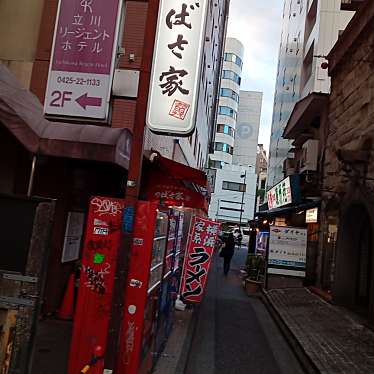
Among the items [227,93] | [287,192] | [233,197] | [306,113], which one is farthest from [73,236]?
[227,93]

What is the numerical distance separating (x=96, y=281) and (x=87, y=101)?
2994 mm

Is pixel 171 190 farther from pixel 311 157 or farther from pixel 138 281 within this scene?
pixel 311 157

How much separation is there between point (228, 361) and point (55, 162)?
5.48 meters

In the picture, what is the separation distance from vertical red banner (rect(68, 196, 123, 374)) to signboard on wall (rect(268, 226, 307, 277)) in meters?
11.8

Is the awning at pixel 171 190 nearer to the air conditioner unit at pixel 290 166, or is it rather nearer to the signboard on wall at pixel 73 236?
the signboard on wall at pixel 73 236

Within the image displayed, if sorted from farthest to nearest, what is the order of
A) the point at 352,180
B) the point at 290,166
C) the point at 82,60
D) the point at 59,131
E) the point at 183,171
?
1. the point at 290,166
2. the point at 352,180
3. the point at 183,171
4. the point at 59,131
5. the point at 82,60

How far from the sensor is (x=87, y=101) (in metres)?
7.06

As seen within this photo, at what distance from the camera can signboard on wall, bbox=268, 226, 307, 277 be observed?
16.6 m

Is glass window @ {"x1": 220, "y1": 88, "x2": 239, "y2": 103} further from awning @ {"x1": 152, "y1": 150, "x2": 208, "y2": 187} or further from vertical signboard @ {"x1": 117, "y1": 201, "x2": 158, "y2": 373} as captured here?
vertical signboard @ {"x1": 117, "y1": 201, "x2": 158, "y2": 373}

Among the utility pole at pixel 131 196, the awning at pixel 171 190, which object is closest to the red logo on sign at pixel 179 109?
the utility pole at pixel 131 196

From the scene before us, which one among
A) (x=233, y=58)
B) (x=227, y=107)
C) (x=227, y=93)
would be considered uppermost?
(x=233, y=58)

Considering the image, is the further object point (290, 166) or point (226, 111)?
point (226, 111)

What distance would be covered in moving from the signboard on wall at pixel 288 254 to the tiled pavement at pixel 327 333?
4.61ft

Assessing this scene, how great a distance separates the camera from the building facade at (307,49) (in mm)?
23859
